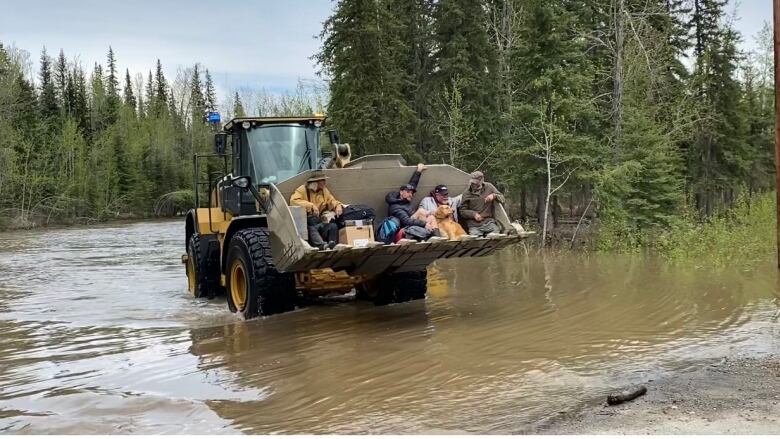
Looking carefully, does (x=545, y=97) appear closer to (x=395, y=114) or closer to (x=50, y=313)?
(x=395, y=114)

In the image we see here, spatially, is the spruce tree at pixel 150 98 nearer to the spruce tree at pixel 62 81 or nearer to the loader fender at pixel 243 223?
the spruce tree at pixel 62 81

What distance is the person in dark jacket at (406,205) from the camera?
9.26 metres

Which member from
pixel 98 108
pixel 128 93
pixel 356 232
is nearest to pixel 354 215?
pixel 356 232

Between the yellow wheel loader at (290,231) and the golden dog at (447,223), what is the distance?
0.34m

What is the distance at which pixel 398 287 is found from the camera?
Result: 35.5 ft

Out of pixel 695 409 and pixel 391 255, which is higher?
pixel 391 255

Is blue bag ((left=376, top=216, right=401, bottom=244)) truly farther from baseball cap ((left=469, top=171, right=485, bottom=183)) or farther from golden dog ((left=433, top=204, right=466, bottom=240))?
baseball cap ((left=469, top=171, right=485, bottom=183))

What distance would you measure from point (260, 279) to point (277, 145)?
2.77 metres

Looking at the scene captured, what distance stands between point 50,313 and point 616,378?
9.00 meters

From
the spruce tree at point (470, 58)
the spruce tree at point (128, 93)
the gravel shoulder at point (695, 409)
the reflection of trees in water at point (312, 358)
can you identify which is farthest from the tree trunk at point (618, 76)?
the spruce tree at point (128, 93)

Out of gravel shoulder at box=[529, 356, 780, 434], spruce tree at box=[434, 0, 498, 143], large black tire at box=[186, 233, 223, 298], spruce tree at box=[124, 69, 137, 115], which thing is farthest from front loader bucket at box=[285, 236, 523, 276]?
spruce tree at box=[124, 69, 137, 115]

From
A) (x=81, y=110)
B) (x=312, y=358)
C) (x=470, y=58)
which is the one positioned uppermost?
(x=81, y=110)

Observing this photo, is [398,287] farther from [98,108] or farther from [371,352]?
[98,108]

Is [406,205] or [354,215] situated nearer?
[354,215]
